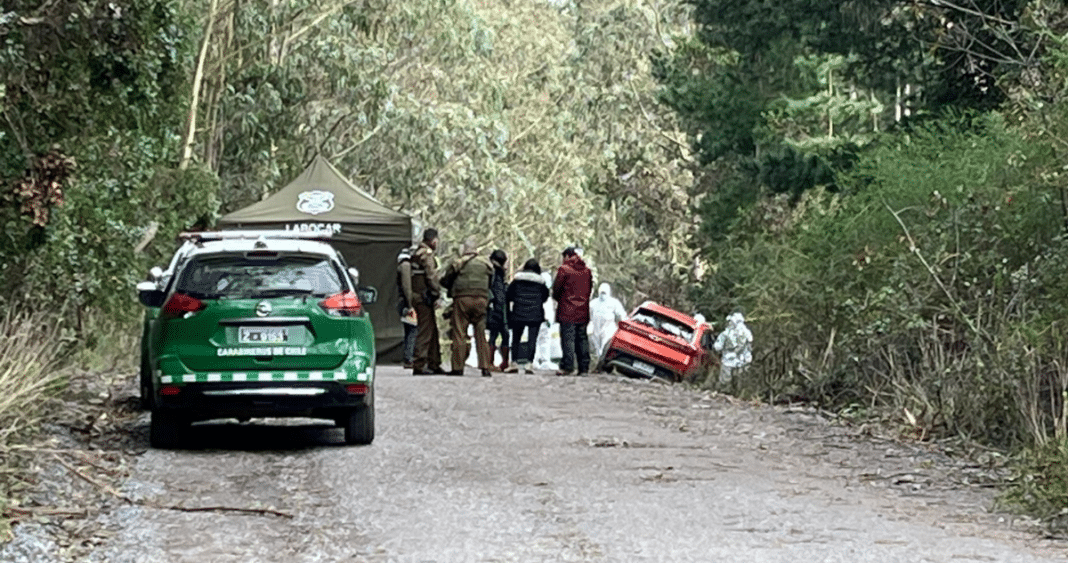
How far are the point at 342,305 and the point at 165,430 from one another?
1.66 meters

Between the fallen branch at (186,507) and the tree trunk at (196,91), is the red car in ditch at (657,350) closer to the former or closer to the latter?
the tree trunk at (196,91)

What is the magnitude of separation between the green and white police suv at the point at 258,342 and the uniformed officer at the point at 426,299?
9.38m

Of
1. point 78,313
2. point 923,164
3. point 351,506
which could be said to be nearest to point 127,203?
point 78,313

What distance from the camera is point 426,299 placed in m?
25.1

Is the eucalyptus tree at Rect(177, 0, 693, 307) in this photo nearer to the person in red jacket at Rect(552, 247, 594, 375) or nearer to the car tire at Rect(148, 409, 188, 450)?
the person in red jacket at Rect(552, 247, 594, 375)

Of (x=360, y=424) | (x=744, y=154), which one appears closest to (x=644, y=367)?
(x=744, y=154)

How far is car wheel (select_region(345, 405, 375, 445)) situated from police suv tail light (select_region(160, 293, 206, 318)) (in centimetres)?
147

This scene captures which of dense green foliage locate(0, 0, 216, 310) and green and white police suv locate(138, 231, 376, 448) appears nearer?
green and white police suv locate(138, 231, 376, 448)

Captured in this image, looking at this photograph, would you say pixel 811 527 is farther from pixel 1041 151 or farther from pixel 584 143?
pixel 584 143

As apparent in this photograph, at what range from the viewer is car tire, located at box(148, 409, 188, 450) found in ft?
49.2

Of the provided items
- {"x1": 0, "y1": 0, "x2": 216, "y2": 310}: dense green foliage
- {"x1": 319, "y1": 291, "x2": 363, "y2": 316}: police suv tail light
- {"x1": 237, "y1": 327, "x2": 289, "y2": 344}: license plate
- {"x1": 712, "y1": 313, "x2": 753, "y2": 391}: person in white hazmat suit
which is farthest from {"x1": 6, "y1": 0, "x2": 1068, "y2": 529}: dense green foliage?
{"x1": 319, "y1": 291, "x2": 363, "y2": 316}: police suv tail light

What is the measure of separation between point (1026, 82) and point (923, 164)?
3.04 m

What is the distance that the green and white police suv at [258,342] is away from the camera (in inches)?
582

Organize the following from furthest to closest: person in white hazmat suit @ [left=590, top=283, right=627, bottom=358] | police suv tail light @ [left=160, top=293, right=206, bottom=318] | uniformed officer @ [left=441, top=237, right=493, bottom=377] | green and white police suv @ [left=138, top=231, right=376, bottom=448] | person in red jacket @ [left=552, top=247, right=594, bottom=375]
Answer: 1. person in white hazmat suit @ [left=590, top=283, right=627, bottom=358]
2. person in red jacket @ [left=552, top=247, right=594, bottom=375]
3. uniformed officer @ [left=441, top=237, right=493, bottom=377]
4. police suv tail light @ [left=160, top=293, right=206, bottom=318]
5. green and white police suv @ [left=138, top=231, right=376, bottom=448]
